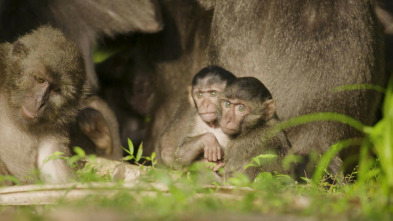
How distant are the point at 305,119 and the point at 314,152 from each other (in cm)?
35

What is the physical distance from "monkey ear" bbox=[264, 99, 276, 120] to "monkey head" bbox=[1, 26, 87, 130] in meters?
1.12

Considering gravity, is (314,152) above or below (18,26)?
below

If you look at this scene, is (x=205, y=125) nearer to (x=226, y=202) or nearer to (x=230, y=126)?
(x=230, y=126)

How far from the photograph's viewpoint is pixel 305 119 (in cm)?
430

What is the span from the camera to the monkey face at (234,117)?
4184mm

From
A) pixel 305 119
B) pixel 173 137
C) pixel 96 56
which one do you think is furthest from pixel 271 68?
pixel 96 56

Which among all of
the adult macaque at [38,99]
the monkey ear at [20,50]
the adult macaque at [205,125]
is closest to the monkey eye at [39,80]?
the adult macaque at [38,99]

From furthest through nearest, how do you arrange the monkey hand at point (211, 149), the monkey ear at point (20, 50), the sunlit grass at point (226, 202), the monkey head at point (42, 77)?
the monkey hand at point (211, 149) < the monkey ear at point (20, 50) < the monkey head at point (42, 77) < the sunlit grass at point (226, 202)

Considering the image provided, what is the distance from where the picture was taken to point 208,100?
14.5 ft

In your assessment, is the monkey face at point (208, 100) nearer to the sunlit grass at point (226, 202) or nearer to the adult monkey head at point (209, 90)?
the adult monkey head at point (209, 90)

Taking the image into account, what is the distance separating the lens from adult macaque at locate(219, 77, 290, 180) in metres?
4.17

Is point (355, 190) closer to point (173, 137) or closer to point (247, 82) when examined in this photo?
point (247, 82)

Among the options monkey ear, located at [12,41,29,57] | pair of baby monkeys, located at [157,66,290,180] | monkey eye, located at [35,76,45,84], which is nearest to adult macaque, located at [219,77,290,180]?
pair of baby monkeys, located at [157,66,290,180]

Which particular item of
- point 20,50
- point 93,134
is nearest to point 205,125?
point 93,134
